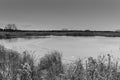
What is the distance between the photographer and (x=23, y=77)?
145 inches

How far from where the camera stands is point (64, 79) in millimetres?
3387

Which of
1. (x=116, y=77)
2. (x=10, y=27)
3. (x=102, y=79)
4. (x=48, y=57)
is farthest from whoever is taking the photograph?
(x=10, y=27)

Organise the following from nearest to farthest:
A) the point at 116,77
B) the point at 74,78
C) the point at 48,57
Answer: the point at 74,78
the point at 116,77
the point at 48,57

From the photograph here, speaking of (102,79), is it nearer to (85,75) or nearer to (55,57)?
(85,75)

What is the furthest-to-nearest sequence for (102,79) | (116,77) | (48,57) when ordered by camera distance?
1. (48,57)
2. (116,77)
3. (102,79)

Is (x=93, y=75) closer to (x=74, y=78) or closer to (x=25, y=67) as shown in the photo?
(x=74, y=78)

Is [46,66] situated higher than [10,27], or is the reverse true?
[10,27]

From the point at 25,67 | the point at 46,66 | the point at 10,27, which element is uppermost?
the point at 10,27

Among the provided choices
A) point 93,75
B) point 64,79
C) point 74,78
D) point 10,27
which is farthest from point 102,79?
point 10,27

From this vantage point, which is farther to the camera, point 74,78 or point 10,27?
point 10,27

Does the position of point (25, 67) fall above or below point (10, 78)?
above

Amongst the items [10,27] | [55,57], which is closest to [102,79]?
[55,57]

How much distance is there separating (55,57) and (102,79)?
528cm

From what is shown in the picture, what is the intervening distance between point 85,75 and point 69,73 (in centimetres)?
40
